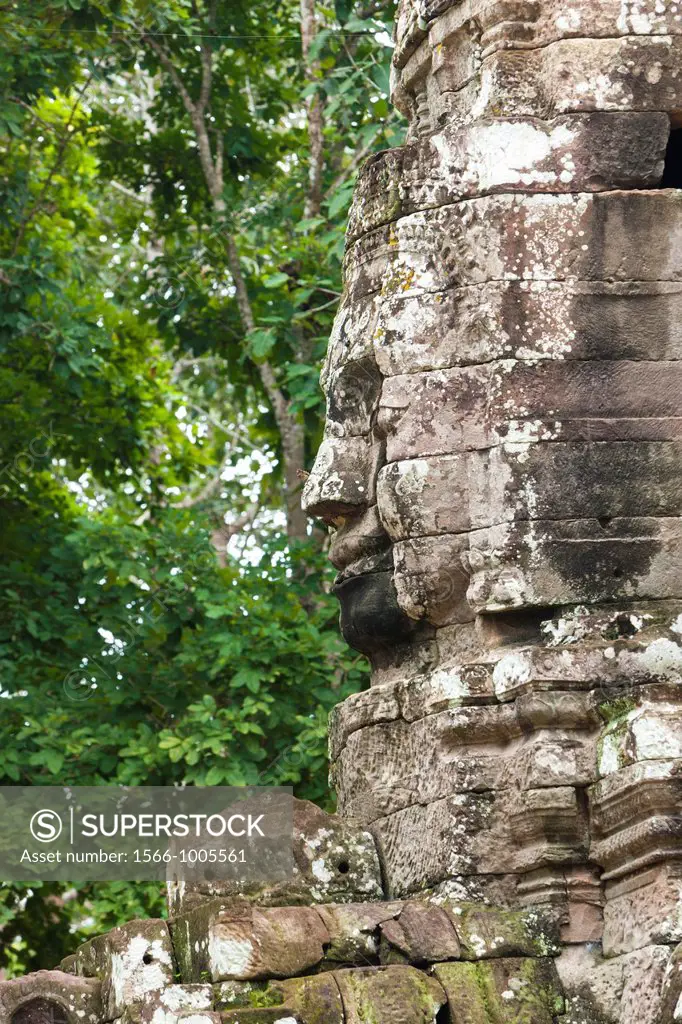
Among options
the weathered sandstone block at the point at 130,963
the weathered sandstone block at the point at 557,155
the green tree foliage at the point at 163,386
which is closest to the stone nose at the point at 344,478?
the weathered sandstone block at the point at 557,155

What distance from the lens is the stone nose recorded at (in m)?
7.37

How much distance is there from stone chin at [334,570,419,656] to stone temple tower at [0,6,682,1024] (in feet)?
0.04

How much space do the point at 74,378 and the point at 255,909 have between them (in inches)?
303

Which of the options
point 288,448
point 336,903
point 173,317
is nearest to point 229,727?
point 288,448

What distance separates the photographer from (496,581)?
6.84 meters

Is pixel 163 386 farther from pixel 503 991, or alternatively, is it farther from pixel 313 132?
pixel 503 991

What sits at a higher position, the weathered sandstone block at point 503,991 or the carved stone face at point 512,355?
the carved stone face at point 512,355

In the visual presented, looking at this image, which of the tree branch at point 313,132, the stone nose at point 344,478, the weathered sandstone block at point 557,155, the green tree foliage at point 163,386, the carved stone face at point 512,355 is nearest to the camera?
the carved stone face at point 512,355

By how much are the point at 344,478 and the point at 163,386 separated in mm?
8143

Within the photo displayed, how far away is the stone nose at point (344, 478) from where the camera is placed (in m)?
7.37

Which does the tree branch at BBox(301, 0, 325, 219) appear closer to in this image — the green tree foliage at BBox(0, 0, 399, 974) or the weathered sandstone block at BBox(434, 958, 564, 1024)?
the green tree foliage at BBox(0, 0, 399, 974)

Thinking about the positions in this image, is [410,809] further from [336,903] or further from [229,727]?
[229,727]

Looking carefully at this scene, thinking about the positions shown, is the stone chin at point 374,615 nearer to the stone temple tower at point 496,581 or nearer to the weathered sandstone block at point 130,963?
the stone temple tower at point 496,581

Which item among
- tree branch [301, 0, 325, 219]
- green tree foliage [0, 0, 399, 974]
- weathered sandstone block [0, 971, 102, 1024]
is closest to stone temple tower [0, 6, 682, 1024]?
weathered sandstone block [0, 971, 102, 1024]
